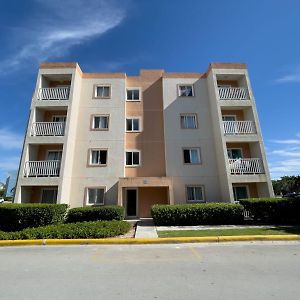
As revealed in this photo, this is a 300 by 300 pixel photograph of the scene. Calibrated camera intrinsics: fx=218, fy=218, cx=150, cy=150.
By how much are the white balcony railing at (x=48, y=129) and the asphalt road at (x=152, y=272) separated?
1154 cm

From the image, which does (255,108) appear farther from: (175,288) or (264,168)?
→ (175,288)

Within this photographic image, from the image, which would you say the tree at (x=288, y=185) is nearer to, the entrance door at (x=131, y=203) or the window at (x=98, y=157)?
the entrance door at (x=131, y=203)

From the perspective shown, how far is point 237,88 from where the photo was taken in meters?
20.2

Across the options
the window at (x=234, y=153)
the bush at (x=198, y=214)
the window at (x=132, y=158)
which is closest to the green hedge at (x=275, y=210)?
the bush at (x=198, y=214)

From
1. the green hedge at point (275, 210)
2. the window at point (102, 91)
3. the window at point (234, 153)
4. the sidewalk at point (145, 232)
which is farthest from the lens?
the window at point (102, 91)

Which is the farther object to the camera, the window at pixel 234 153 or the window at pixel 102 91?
the window at pixel 102 91

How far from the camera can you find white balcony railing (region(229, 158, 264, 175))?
1784 cm

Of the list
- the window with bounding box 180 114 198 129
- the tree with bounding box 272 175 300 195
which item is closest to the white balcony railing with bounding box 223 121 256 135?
the window with bounding box 180 114 198 129

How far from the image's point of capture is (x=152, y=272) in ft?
18.9

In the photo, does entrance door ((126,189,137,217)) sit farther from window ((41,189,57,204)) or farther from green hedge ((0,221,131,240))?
green hedge ((0,221,131,240))

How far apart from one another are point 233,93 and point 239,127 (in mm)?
3432

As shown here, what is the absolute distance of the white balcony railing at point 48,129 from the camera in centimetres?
1856

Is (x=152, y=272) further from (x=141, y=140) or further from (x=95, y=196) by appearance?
(x=141, y=140)

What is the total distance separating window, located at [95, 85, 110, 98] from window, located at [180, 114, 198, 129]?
24.9ft
